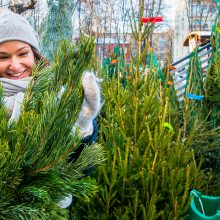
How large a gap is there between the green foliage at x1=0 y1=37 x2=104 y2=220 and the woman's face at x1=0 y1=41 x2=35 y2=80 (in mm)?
319

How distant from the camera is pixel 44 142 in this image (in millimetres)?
907

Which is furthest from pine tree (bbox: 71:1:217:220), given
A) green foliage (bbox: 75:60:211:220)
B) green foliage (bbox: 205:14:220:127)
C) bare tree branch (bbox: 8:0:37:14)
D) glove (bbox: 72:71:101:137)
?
bare tree branch (bbox: 8:0:37:14)

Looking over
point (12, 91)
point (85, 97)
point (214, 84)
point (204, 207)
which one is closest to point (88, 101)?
point (85, 97)

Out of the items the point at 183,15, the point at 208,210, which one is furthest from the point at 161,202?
the point at 183,15

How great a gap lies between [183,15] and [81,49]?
90.9 ft

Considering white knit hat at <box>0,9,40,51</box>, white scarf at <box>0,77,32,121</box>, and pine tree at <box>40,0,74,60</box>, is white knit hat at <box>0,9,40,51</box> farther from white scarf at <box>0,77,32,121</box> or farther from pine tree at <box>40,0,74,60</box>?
pine tree at <box>40,0,74,60</box>

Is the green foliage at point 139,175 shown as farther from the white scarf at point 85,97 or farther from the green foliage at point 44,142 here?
the green foliage at point 44,142

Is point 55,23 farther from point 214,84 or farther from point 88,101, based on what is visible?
point 88,101

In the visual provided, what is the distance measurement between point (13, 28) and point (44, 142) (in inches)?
17.6

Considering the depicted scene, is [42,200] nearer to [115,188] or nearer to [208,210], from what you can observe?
[115,188]

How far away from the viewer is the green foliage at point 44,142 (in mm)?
889

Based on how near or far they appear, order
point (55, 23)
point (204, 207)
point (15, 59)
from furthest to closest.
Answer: point (55, 23) < point (204, 207) < point (15, 59)

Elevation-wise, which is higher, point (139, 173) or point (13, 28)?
point (13, 28)

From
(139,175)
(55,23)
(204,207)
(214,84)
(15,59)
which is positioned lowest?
(204,207)
